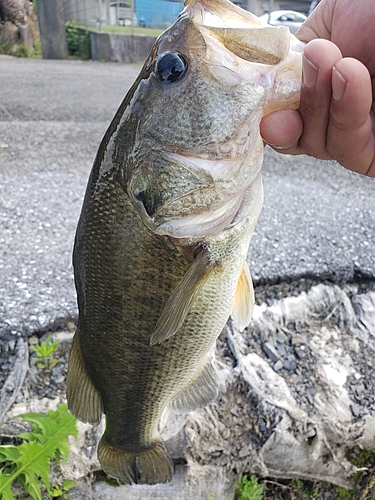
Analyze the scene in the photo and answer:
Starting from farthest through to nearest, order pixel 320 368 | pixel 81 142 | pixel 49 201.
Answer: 1. pixel 81 142
2. pixel 49 201
3. pixel 320 368

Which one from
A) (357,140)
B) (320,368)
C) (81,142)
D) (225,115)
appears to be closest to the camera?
(225,115)

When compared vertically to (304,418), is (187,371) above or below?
above

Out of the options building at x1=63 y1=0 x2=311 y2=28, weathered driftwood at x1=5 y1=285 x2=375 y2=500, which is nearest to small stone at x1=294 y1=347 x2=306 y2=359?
weathered driftwood at x1=5 y1=285 x2=375 y2=500

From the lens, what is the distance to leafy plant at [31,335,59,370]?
216 cm

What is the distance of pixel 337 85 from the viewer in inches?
43.9

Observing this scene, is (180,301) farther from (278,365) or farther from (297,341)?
(297,341)

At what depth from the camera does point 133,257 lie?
130cm

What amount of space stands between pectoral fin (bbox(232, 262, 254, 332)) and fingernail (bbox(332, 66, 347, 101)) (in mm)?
622

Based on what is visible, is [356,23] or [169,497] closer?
[356,23]

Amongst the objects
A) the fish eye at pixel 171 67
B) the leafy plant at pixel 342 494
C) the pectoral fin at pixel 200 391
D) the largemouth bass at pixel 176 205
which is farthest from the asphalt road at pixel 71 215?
the fish eye at pixel 171 67

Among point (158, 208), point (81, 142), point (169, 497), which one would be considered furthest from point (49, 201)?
point (158, 208)

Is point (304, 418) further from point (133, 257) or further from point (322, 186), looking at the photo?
point (322, 186)

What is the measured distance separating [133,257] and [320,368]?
154 centimetres

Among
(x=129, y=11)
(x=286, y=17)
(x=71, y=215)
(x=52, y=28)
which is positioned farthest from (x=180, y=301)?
(x=286, y=17)
